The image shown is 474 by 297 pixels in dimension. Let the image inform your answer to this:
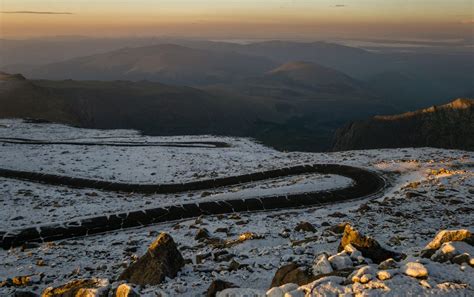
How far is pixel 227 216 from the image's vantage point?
69.8 feet

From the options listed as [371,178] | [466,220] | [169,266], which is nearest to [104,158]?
[371,178]

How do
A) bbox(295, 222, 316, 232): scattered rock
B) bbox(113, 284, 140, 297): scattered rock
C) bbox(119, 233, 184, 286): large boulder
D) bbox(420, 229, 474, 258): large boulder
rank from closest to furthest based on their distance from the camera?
bbox(113, 284, 140, 297): scattered rock, bbox(420, 229, 474, 258): large boulder, bbox(119, 233, 184, 286): large boulder, bbox(295, 222, 316, 232): scattered rock

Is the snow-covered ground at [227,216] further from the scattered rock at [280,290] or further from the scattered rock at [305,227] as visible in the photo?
the scattered rock at [280,290]

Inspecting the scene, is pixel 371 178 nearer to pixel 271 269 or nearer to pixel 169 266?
pixel 271 269

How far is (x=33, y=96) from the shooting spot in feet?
391

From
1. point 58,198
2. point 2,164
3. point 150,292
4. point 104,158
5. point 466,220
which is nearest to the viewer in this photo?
point 150,292

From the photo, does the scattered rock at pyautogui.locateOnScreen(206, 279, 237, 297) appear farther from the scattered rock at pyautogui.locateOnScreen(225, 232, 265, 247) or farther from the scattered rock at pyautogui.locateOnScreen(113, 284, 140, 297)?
the scattered rock at pyautogui.locateOnScreen(225, 232, 265, 247)

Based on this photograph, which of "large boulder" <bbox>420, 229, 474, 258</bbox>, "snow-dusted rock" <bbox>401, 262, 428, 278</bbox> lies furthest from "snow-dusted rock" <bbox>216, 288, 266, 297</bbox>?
"large boulder" <bbox>420, 229, 474, 258</bbox>

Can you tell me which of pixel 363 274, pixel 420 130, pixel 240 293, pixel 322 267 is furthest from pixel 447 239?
pixel 420 130

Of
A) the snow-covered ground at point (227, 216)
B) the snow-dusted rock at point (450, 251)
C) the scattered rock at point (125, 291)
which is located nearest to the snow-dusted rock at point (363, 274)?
the snow-covered ground at point (227, 216)

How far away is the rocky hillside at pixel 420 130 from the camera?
108250 mm

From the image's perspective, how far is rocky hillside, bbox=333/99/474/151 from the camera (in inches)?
4262

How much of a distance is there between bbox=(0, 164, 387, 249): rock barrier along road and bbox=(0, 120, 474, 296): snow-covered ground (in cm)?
118

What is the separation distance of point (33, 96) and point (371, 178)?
118368 millimetres
